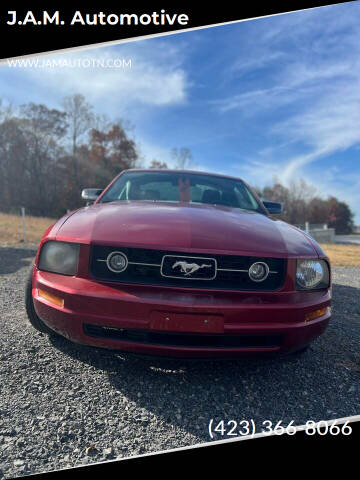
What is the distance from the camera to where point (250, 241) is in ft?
5.67

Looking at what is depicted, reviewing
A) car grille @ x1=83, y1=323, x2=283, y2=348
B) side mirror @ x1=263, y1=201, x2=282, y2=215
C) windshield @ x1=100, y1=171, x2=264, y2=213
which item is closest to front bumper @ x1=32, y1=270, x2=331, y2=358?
car grille @ x1=83, y1=323, x2=283, y2=348

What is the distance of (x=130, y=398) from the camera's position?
1597 millimetres

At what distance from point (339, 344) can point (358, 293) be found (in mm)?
2328

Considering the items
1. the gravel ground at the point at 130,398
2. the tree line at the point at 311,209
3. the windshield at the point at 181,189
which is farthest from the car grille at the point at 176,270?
the tree line at the point at 311,209

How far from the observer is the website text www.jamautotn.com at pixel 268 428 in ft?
4.57

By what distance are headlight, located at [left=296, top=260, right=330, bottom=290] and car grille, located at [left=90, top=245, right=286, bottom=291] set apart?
11 centimetres

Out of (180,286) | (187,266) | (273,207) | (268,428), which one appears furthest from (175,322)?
(273,207)

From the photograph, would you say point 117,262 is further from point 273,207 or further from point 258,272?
point 273,207

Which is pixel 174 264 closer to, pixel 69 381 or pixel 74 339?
pixel 74 339

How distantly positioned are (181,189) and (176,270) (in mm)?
1447

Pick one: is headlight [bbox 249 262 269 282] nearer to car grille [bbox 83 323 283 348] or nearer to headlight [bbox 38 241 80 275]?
car grille [bbox 83 323 283 348]

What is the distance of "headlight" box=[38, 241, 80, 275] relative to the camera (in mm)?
1675

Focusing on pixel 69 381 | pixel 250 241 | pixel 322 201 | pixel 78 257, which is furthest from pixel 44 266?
pixel 322 201

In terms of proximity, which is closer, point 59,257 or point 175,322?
point 175,322
